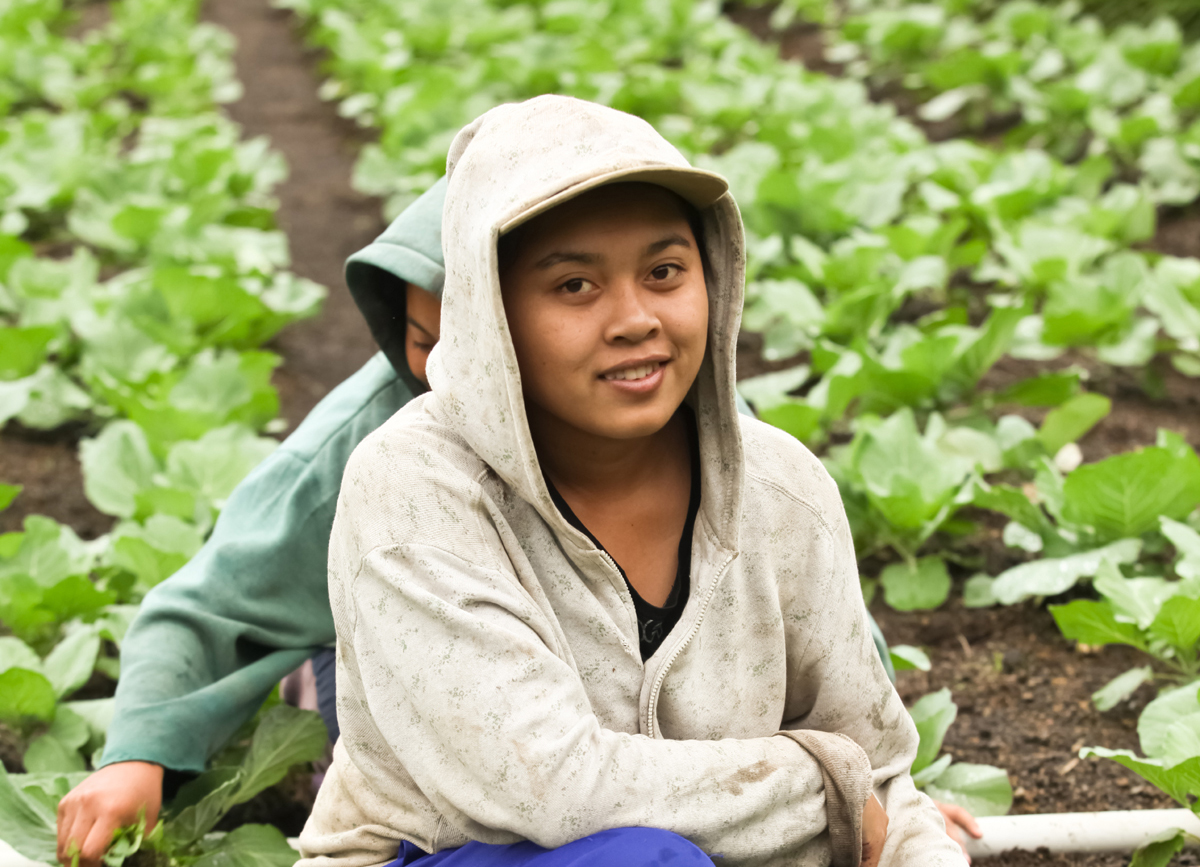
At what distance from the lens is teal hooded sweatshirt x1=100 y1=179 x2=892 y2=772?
1.86m

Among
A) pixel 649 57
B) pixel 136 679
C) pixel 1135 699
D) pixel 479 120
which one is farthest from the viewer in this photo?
pixel 649 57

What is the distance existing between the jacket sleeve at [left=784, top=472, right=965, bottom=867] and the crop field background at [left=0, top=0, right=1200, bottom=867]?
1.40 ft

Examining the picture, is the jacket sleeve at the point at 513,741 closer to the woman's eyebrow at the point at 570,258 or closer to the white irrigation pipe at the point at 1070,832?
the woman's eyebrow at the point at 570,258

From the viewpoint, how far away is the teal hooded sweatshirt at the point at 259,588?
6.09ft

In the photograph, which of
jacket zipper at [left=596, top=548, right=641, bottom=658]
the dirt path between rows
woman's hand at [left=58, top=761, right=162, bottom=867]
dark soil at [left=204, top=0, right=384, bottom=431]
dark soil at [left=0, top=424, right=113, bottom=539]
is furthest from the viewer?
dark soil at [left=204, top=0, right=384, bottom=431]

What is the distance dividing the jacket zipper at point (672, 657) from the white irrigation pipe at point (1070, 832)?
70cm

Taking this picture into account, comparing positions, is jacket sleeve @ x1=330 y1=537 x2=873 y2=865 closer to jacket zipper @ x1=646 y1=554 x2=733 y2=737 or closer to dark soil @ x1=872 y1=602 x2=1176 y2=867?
jacket zipper @ x1=646 y1=554 x2=733 y2=737

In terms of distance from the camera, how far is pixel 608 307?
128 centimetres

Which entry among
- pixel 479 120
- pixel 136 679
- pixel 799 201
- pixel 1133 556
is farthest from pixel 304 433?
pixel 799 201

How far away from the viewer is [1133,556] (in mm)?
2402

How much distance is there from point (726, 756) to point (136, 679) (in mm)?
946

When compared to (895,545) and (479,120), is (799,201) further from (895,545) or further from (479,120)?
(479,120)

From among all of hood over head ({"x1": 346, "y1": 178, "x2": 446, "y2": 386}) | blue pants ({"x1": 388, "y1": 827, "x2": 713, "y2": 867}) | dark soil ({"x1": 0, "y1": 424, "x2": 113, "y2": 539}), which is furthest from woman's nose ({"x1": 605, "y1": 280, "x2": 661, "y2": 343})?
dark soil ({"x1": 0, "y1": 424, "x2": 113, "y2": 539})

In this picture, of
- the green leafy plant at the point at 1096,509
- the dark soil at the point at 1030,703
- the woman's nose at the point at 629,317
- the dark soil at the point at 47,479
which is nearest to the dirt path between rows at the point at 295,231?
the dark soil at the point at 47,479
